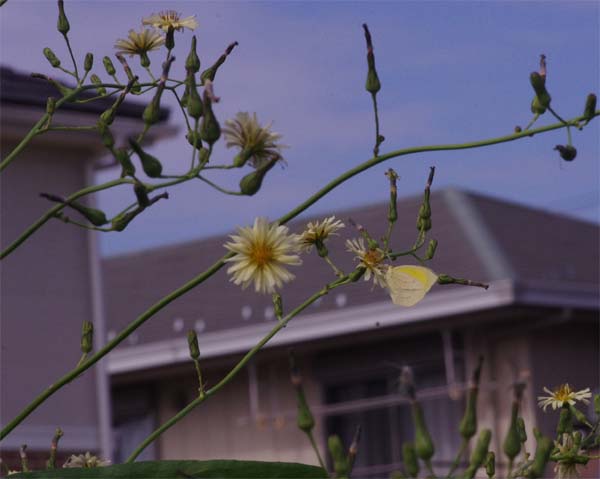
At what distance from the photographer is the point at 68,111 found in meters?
9.81

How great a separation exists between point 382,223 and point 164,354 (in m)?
2.59

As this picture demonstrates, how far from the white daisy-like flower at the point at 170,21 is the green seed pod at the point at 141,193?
18.1 inches

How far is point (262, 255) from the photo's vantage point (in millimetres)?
1426

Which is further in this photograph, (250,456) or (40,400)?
(250,456)

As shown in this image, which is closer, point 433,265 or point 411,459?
point 411,459

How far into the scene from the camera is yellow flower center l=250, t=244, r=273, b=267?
1.41m

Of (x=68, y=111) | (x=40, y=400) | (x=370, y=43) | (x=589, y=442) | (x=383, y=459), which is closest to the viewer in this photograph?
(x=40, y=400)

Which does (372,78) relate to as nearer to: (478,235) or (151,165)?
(151,165)

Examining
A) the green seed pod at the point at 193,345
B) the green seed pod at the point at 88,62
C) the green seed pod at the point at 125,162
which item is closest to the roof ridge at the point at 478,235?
the green seed pod at the point at 88,62

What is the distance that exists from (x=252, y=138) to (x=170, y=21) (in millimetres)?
400

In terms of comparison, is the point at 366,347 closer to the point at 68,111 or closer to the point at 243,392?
the point at 243,392

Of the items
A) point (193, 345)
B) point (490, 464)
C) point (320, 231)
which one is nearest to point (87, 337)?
point (193, 345)

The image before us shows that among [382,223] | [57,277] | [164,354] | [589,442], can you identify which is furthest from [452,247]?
[589,442]

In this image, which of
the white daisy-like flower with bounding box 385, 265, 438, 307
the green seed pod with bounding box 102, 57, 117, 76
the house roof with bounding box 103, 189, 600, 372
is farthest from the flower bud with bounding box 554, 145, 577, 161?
the house roof with bounding box 103, 189, 600, 372
